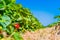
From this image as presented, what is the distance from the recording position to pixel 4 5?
619cm

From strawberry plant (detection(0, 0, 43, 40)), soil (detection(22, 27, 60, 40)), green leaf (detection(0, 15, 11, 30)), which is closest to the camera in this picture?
green leaf (detection(0, 15, 11, 30))

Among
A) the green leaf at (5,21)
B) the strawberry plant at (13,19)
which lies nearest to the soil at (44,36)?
the strawberry plant at (13,19)

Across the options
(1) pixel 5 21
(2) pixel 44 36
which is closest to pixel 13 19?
(1) pixel 5 21

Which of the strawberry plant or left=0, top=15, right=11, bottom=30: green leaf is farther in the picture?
the strawberry plant

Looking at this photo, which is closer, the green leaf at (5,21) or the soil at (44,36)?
the green leaf at (5,21)

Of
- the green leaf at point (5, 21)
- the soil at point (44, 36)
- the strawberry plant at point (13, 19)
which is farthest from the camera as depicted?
the soil at point (44, 36)

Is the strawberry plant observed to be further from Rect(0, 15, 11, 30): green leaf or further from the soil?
the soil

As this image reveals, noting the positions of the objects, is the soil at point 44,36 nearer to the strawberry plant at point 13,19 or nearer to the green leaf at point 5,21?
the strawberry plant at point 13,19

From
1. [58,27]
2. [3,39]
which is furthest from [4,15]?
[58,27]

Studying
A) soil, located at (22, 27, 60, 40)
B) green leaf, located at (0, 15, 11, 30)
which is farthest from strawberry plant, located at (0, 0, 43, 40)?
soil, located at (22, 27, 60, 40)

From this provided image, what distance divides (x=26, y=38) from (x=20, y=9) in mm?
1521

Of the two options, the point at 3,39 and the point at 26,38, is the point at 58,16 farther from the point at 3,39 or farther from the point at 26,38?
the point at 3,39

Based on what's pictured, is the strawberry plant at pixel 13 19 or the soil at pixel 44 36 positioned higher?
the strawberry plant at pixel 13 19

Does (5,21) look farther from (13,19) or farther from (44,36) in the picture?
(44,36)
